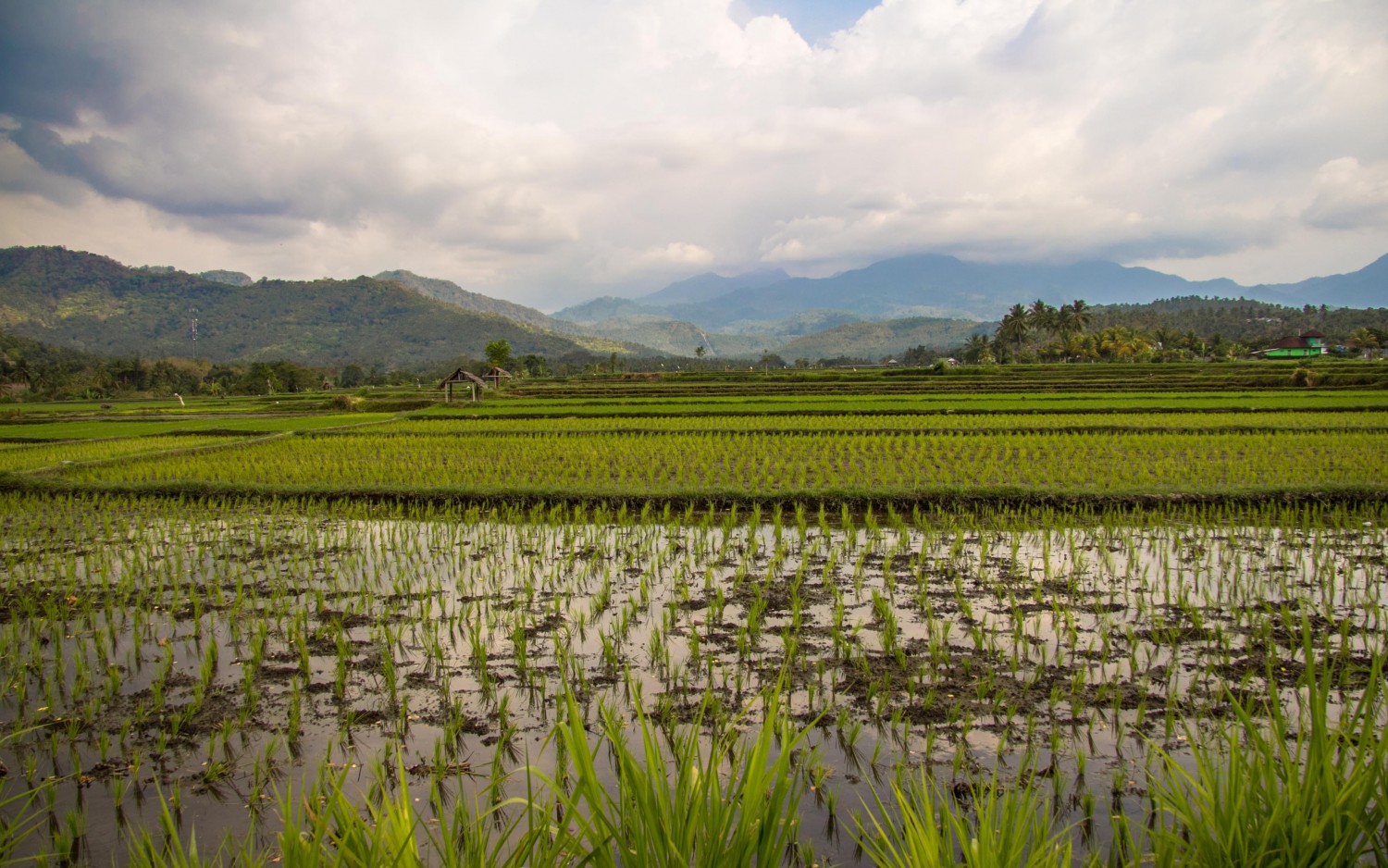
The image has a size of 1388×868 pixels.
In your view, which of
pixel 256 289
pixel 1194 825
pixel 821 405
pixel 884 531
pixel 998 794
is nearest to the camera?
pixel 1194 825

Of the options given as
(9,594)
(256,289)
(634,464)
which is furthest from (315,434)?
(256,289)

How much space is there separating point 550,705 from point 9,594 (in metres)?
6.16

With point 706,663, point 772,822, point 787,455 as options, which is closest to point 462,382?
point 787,455

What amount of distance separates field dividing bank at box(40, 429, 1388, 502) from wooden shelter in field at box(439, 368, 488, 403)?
740 inches

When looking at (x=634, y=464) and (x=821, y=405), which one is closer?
(x=634, y=464)

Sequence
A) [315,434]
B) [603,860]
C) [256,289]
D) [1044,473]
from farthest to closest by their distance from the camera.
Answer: [256,289] → [315,434] → [1044,473] → [603,860]

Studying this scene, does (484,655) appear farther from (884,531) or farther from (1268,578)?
(1268,578)

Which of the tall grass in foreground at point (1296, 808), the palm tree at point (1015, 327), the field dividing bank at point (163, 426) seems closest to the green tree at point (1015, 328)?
the palm tree at point (1015, 327)

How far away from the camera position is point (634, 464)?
45.8 feet

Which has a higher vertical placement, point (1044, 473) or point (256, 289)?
point (256, 289)

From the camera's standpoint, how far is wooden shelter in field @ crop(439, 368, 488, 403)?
122ft

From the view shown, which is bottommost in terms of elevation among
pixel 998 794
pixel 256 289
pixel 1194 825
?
pixel 998 794

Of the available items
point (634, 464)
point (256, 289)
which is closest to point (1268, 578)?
A: point (634, 464)

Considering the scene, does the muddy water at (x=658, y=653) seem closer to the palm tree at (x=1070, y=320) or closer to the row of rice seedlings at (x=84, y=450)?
the row of rice seedlings at (x=84, y=450)
